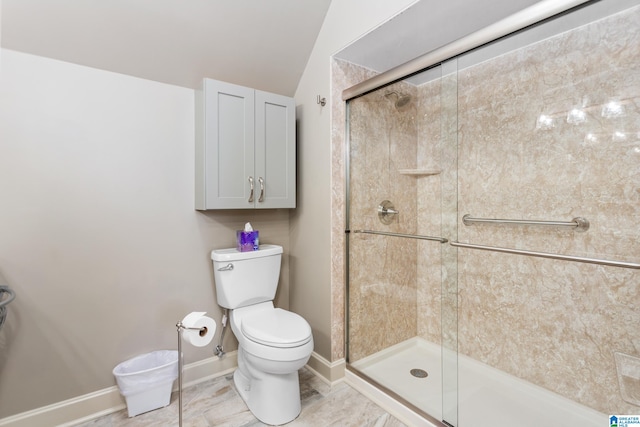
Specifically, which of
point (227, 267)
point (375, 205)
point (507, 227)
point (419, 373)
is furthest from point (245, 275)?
point (507, 227)

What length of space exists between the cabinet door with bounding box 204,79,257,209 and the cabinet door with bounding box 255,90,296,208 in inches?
2.1

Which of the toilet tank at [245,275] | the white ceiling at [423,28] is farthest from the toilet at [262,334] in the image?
the white ceiling at [423,28]

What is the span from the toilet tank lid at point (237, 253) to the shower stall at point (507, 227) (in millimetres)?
510

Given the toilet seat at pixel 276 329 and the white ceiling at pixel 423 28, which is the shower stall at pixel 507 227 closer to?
the white ceiling at pixel 423 28

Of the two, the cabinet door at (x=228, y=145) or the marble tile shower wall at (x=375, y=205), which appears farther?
the marble tile shower wall at (x=375, y=205)

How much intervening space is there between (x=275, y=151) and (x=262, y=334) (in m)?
1.14

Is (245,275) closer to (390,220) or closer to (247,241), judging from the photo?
(247,241)

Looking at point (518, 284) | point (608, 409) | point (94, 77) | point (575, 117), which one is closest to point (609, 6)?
point (575, 117)

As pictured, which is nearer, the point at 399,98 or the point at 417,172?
the point at 399,98

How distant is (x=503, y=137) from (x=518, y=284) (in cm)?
90

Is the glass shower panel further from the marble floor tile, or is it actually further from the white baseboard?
the white baseboard

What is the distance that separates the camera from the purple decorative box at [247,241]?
1.93 meters

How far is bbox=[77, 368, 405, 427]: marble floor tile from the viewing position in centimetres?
158

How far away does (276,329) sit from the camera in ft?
5.28
